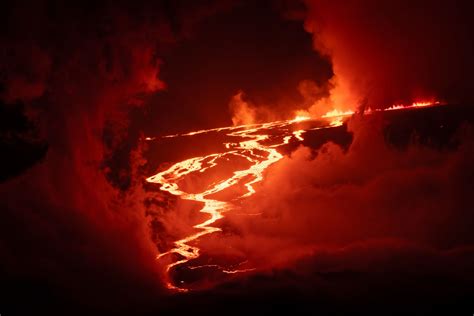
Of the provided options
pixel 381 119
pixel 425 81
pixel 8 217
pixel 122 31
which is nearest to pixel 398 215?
pixel 122 31

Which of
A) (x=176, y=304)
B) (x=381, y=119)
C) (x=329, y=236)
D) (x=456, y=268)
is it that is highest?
(x=381, y=119)

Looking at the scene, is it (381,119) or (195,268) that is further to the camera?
(381,119)

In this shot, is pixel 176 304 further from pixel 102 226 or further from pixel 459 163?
pixel 459 163

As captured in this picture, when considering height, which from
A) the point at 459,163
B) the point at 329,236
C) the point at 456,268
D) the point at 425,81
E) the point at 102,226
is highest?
the point at 425,81

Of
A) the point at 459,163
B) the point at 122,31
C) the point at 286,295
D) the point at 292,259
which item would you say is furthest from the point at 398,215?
the point at 122,31

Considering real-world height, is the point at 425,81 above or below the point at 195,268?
above

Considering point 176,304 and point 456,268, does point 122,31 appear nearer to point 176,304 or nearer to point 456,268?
point 176,304

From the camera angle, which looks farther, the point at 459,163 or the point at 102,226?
the point at 459,163

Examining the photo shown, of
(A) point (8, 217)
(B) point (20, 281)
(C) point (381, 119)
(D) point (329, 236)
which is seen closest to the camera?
(B) point (20, 281)

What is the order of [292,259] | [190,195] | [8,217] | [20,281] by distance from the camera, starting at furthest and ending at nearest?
[190,195] < [292,259] < [8,217] < [20,281]
